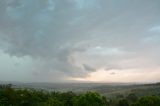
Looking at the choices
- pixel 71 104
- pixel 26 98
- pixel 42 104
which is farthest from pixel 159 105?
pixel 26 98

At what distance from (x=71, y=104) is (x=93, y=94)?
945 cm

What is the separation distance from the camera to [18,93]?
428ft

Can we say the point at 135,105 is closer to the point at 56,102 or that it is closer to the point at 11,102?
the point at 56,102

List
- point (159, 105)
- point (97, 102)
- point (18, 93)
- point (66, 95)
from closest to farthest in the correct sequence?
Answer: point (159, 105) → point (97, 102) → point (18, 93) → point (66, 95)

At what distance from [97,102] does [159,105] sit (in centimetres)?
2253

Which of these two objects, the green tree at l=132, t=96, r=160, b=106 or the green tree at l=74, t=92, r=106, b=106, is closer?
the green tree at l=132, t=96, r=160, b=106

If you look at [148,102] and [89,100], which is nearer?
[148,102]

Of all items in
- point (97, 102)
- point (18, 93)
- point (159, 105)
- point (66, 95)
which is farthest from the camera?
point (66, 95)

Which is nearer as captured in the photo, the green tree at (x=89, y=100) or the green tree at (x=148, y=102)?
the green tree at (x=148, y=102)

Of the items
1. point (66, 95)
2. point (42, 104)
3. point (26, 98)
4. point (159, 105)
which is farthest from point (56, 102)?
point (159, 105)

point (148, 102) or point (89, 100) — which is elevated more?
point (89, 100)

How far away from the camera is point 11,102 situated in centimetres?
11769

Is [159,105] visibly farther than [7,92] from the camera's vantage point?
No

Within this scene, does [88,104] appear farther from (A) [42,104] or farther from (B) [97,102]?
(A) [42,104]
